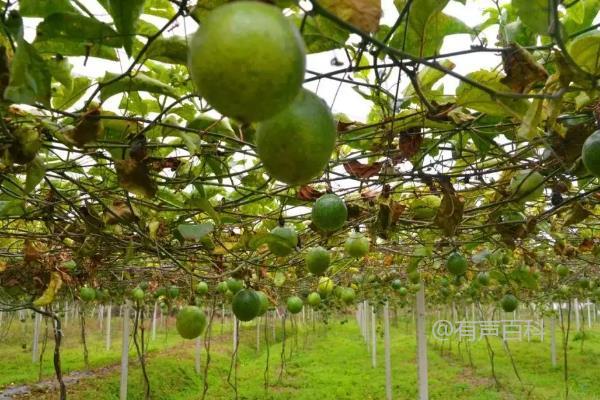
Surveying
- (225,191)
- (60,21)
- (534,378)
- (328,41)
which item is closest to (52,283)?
(225,191)

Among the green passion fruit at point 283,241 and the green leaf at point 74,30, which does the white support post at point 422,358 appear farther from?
the green leaf at point 74,30

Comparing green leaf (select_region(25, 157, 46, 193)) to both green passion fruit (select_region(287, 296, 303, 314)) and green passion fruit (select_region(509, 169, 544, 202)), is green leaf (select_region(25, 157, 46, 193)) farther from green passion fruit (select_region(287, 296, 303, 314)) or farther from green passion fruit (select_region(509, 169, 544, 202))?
green passion fruit (select_region(287, 296, 303, 314))

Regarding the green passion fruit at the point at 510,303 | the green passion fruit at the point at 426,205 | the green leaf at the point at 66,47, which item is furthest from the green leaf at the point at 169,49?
the green passion fruit at the point at 510,303

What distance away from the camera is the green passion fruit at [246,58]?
0.59 m

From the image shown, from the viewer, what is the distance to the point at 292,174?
820 millimetres

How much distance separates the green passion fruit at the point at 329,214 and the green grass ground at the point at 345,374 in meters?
9.62

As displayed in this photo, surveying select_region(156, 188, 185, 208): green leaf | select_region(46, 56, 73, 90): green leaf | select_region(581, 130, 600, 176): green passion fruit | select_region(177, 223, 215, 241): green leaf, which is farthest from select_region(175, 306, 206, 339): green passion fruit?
Result: select_region(581, 130, 600, 176): green passion fruit

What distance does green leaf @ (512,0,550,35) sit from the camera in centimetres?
99

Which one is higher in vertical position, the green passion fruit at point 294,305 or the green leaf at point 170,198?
the green leaf at point 170,198

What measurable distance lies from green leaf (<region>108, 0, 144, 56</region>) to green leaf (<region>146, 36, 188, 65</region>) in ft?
0.22

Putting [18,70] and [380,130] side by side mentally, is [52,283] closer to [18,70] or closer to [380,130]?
[380,130]

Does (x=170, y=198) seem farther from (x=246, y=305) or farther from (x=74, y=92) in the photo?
(x=74, y=92)

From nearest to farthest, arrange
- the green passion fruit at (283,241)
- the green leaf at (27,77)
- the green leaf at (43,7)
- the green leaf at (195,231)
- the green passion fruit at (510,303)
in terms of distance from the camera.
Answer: the green leaf at (27,77)
the green leaf at (43,7)
the green leaf at (195,231)
the green passion fruit at (283,241)
the green passion fruit at (510,303)

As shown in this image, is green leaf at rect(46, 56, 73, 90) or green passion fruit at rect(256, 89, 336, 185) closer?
green passion fruit at rect(256, 89, 336, 185)
